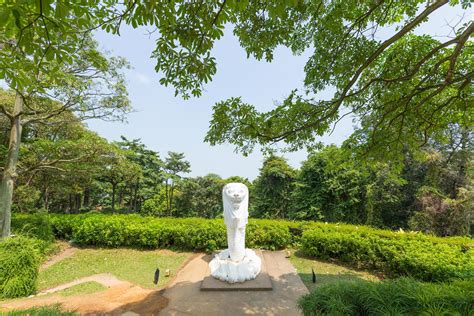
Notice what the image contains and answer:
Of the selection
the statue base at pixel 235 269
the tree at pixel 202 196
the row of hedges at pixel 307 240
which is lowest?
the statue base at pixel 235 269

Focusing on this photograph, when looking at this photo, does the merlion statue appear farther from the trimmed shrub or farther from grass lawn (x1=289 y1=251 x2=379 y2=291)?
the trimmed shrub

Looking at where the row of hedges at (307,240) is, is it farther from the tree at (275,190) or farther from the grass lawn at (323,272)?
the tree at (275,190)

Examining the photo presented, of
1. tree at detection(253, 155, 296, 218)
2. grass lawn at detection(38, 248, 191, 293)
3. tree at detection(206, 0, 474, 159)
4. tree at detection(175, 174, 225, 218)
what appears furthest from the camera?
tree at detection(175, 174, 225, 218)

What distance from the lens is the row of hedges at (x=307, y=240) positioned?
19.3 feet

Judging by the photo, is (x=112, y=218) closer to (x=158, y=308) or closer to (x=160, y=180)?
(x=158, y=308)

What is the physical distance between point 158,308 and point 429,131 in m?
6.19

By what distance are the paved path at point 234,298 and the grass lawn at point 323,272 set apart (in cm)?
29

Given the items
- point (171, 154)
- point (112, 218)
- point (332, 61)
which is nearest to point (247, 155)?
point (332, 61)

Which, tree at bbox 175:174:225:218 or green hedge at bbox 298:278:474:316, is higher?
tree at bbox 175:174:225:218

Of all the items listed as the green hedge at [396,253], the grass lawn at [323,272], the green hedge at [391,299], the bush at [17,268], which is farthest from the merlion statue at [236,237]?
the bush at [17,268]

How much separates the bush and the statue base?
406 cm

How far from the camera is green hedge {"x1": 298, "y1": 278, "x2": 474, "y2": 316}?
2443 millimetres

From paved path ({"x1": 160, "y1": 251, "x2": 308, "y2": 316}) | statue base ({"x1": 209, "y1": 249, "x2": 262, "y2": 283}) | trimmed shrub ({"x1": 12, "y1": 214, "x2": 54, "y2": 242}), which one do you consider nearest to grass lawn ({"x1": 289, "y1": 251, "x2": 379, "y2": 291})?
paved path ({"x1": 160, "y1": 251, "x2": 308, "y2": 316})

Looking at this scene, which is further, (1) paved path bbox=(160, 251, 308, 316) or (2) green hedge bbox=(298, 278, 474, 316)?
(1) paved path bbox=(160, 251, 308, 316)
